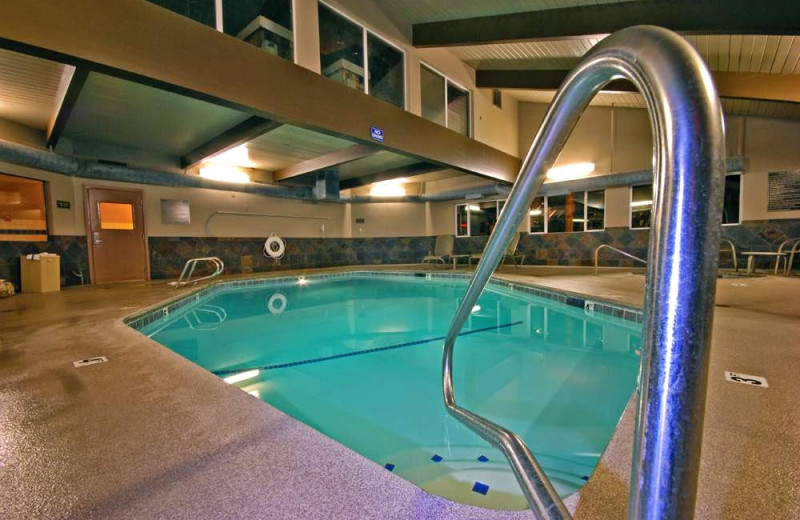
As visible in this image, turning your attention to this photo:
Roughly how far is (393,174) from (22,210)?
21.3 feet

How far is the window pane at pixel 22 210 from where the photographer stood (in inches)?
197

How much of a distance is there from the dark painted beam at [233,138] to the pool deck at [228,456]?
11.6ft

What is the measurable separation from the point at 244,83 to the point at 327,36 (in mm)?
1955

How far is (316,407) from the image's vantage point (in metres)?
2.03

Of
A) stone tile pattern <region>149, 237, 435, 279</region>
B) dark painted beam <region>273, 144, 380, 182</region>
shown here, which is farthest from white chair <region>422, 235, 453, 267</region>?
dark painted beam <region>273, 144, 380, 182</region>

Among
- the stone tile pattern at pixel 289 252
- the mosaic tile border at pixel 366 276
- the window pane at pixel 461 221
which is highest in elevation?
the window pane at pixel 461 221

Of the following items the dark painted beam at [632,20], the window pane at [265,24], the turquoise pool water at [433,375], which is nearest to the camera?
the turquoise pool water at [433,375]

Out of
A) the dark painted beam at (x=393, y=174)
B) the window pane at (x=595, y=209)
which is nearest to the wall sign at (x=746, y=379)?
the dark painted beam at (x=393, y=174)

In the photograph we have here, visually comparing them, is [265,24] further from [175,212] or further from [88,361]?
[175,212]

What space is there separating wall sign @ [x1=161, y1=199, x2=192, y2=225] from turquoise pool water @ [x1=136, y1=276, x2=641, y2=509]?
307 centimetres

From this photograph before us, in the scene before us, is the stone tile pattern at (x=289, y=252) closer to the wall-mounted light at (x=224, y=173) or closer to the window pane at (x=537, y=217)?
the wall-mounted light at (x=224, y=173)

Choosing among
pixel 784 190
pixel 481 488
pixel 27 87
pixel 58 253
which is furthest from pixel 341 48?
A: pixel 784 190

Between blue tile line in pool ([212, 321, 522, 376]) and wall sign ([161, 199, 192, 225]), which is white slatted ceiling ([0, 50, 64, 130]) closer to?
wall sign ([161, 199, 192, 225])

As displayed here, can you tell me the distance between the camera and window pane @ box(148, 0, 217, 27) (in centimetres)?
330
